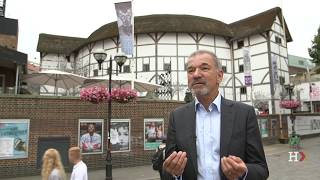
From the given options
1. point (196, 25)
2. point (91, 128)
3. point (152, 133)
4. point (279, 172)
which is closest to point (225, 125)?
point (279, 172)

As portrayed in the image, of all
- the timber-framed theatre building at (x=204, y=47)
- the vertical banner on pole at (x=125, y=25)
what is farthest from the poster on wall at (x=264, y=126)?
the vertical banner on pole at (x=125, y=25)

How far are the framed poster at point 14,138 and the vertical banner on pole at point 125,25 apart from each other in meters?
6.44

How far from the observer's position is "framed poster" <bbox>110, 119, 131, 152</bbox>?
17922 millimetres

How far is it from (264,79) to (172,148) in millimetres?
34770

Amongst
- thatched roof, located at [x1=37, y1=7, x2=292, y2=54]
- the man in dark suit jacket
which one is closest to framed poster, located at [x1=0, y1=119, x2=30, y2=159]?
the man in dark suit jacket

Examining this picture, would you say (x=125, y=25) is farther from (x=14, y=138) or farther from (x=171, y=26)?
(x=171, y=26)

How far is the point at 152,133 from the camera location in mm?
19219

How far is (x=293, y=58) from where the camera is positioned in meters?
80.6

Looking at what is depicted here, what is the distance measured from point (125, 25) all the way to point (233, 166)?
58.6 feet

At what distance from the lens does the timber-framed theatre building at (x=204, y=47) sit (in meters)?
36.2

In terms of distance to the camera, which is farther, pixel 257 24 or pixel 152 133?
pixel 257 24

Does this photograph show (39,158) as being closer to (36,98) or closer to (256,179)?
(36,98)

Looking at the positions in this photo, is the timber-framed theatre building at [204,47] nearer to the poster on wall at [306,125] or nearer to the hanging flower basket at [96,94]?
the poster on wall at [306,125]

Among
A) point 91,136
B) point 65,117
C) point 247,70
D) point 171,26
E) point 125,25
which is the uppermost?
point 171,26
